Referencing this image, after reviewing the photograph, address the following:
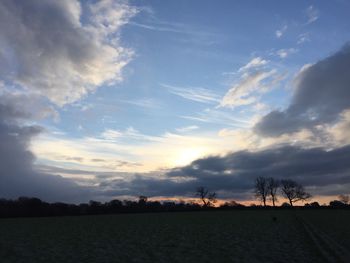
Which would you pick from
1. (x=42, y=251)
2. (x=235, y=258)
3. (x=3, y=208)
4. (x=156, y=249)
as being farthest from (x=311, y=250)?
(x=3, y=208)

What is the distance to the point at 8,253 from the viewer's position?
36031mm

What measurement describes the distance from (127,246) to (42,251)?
7856 mm

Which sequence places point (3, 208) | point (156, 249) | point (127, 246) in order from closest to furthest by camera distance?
point (156, 249), point (127, 246), point (3, 208)

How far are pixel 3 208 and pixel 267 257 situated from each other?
168417 mm

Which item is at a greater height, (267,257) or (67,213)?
(67,213)

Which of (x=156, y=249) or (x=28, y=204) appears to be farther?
(x=28, y=204)

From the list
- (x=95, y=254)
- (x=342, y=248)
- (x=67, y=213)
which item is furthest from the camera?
(x=67, y=213)

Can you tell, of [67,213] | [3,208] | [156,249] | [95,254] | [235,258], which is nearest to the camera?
[235,258]

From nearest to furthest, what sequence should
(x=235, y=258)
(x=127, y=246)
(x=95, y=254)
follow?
(x=235, y=258) → (x=95, y=254) → (x=127, y=246)

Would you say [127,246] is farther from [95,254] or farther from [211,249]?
[211,249]

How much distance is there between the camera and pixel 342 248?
31.8 meters

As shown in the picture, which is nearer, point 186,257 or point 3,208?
point 186,257

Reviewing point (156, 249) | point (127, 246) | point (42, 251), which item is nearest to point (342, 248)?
point (156, 249)

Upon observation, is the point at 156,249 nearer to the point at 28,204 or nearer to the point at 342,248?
the point at 342,248
